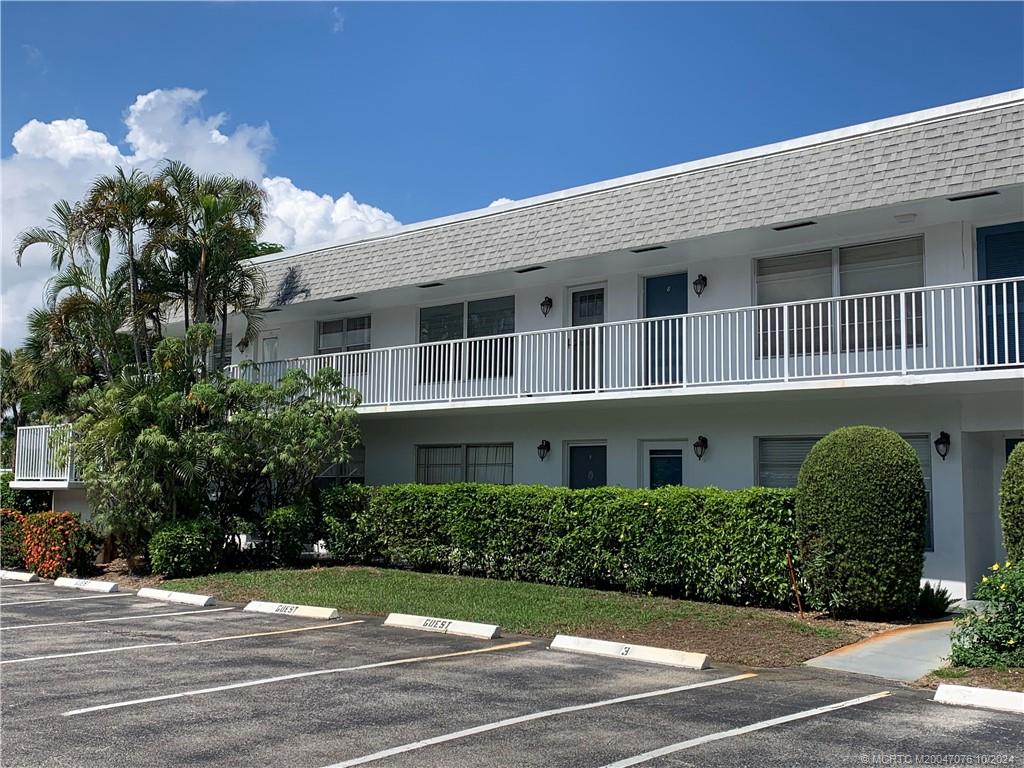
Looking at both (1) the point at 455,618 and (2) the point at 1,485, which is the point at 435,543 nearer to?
(1) the point at 455,618

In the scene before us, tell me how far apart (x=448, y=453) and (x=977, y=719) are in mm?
13863

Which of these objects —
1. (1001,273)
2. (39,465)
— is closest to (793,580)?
(1001,273)

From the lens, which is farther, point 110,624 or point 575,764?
point 110,624

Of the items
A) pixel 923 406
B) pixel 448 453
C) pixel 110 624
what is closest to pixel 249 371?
pixel 448 453

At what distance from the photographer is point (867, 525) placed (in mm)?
11766

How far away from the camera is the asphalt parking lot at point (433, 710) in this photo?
6195mm

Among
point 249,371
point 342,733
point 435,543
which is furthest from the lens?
point 249,371

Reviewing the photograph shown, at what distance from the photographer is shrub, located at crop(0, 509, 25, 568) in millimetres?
18734

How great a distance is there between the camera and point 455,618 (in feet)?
39.9

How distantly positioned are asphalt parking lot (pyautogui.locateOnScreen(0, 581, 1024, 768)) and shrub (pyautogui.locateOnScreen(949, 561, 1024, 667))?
40.0 inches

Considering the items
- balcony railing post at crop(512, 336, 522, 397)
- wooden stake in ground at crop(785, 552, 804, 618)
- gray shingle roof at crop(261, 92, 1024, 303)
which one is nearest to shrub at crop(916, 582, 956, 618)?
wooden stake in ground at crop(785, 552, 804, 618)

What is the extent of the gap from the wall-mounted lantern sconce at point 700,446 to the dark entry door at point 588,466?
1.94 meters

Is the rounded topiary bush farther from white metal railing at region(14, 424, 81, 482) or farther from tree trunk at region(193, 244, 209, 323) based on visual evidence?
white metal railing at region(14, 424, 81, 482)

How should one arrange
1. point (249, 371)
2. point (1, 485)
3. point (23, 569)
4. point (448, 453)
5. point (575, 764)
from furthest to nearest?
point (1, 485) → point (249, 371) → point (448, 453) → point (23, 569) → point (575, 764)
